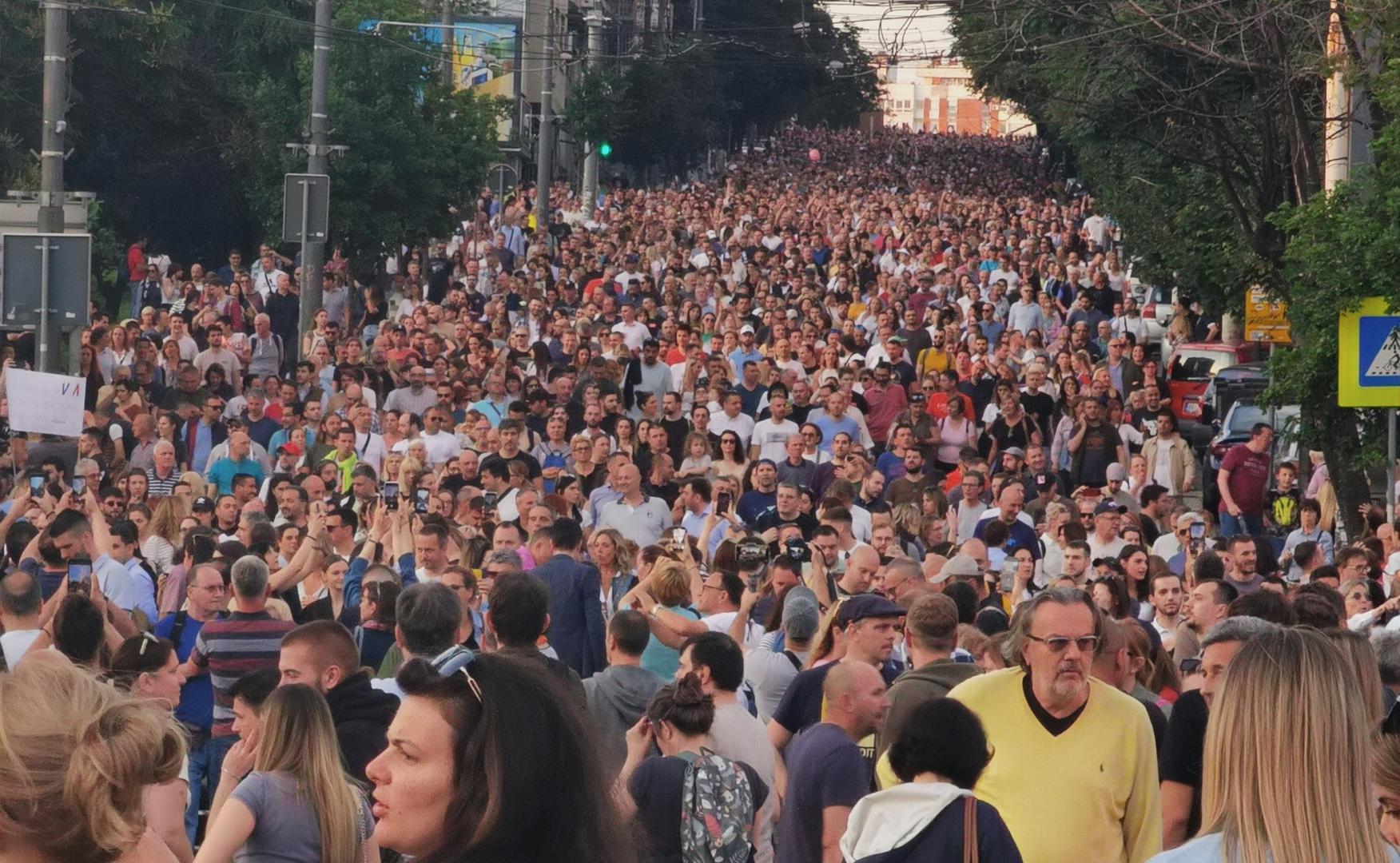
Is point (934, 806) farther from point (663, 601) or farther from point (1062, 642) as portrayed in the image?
point (663, 601)

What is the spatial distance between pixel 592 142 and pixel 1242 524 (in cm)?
4106

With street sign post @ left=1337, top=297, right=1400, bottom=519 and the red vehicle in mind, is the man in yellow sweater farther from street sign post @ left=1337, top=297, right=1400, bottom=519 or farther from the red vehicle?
the red vehicle

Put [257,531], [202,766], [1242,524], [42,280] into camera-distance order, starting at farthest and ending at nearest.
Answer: [1242,524]
[42,280]
[257,531]
[202,766]

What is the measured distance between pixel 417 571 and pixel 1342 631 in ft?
22.2

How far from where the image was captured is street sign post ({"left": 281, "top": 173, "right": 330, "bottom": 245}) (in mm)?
25547

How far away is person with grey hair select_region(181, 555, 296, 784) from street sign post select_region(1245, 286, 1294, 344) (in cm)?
1401

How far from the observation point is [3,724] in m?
3.33

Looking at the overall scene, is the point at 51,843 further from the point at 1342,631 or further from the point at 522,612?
the point at 522,612

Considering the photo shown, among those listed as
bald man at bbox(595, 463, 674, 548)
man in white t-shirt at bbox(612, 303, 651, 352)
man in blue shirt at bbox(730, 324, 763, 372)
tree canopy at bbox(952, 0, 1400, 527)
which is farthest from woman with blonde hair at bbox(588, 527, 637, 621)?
man in white t-shirt at bbox(612, 303, 651, 352)

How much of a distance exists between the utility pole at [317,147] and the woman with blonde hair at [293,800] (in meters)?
21.1

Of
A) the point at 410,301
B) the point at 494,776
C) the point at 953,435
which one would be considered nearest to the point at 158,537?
the point at 953,435

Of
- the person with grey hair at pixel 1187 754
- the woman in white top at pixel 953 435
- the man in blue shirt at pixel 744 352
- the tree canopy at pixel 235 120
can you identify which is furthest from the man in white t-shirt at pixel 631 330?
the person with grey hair at pixel 1187 754

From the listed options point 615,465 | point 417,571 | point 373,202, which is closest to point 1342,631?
point 417,571

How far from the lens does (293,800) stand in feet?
19.1
